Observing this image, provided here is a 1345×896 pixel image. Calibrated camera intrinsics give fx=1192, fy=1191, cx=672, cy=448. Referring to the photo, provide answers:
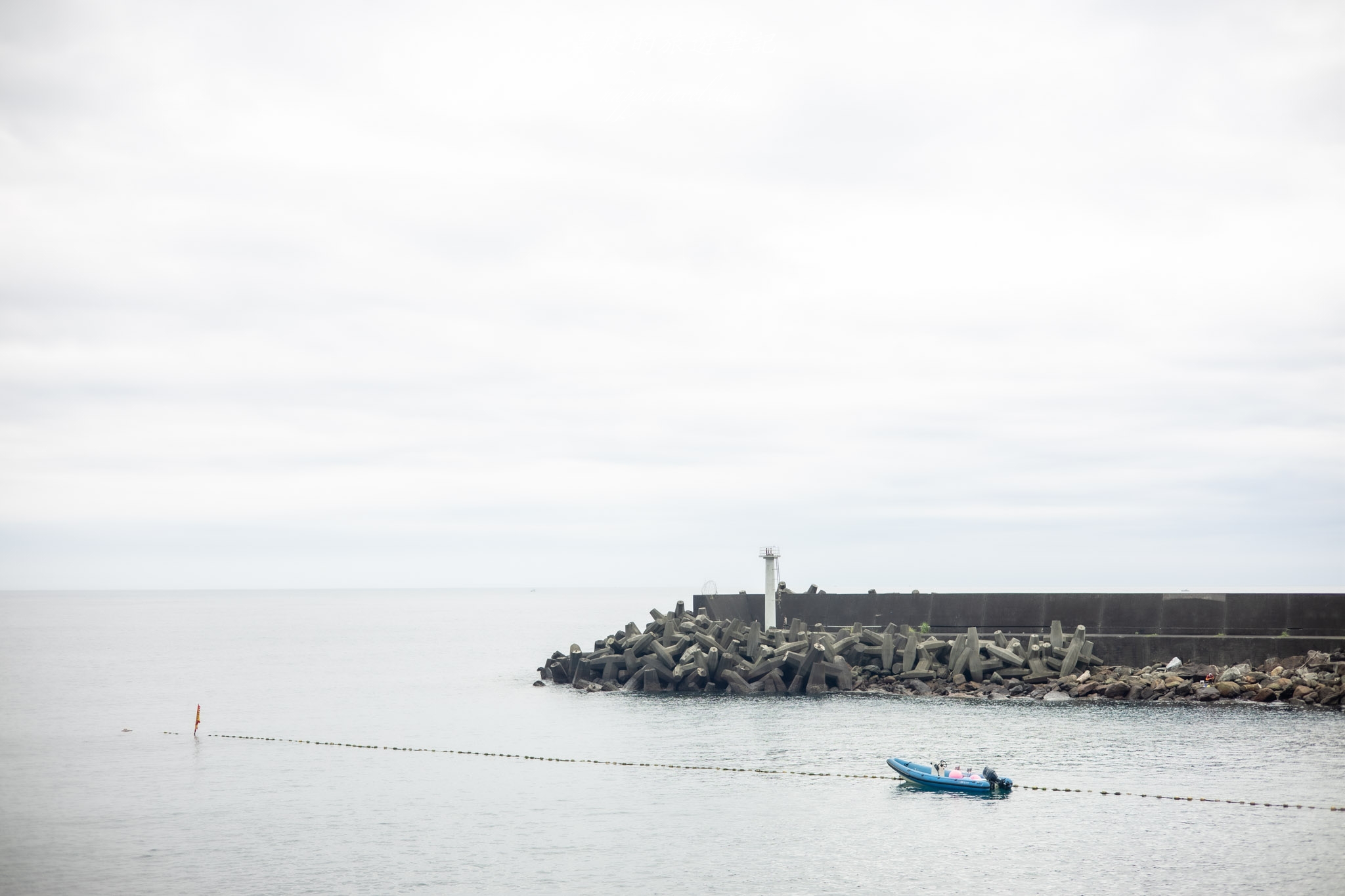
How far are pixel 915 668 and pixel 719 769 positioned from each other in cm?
1250

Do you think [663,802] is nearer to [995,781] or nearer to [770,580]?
[995,781]

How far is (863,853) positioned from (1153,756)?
943 centimetres

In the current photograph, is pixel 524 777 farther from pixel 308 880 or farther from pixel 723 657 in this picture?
pixel 723 657

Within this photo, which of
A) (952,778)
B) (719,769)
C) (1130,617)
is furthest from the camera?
(1130,617)

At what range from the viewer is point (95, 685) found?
52.9 meters

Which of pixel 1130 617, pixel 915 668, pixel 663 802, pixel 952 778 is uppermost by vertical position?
pixel 1130 617

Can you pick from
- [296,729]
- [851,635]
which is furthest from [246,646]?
[851,635]

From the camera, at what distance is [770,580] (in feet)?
130

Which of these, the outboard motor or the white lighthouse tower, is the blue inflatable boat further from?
the white lighthouse tower

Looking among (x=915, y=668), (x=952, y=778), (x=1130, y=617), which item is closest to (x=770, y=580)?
(x=915, y=668)

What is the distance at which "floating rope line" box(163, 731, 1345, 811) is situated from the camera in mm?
20438

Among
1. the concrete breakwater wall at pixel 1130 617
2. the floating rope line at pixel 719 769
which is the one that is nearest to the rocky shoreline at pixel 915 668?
the concrete breakwater wall at pixel 1130 617

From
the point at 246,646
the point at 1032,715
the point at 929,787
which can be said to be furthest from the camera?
the point at 246,646

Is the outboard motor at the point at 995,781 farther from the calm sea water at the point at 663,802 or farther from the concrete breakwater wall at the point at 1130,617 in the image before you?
the concrete breakwater wall at the point at 1130,617
